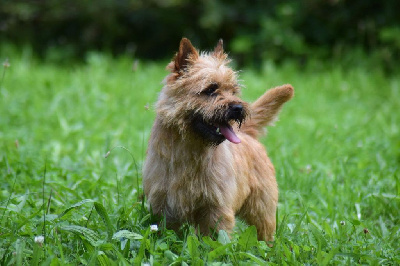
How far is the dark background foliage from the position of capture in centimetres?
968

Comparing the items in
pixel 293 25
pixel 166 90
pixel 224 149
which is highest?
pixel 293 25

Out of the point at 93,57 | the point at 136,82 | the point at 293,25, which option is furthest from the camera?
the point at 293,25

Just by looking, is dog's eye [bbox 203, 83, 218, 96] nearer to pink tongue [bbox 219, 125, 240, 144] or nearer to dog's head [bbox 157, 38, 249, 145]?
dog's head [bbox 157, 38, 249, 145]

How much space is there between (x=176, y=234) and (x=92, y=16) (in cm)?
770

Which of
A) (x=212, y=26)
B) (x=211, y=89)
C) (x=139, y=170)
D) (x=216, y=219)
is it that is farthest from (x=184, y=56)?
(x=212, y=26)

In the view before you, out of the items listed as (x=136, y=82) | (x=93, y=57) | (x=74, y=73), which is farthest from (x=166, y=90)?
(x=93, y=57)

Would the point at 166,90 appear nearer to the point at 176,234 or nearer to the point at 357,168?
the point at 176,234

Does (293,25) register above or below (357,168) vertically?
above

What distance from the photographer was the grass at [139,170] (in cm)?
323

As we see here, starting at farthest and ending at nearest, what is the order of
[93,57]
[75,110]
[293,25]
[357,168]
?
[293,25] < [93,57] < [75,110] < [357,168]

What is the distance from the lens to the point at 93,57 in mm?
9289

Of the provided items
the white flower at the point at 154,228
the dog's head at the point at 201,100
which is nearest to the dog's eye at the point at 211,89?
the dog's head at the point at 201,100

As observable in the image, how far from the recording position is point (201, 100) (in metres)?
3.36

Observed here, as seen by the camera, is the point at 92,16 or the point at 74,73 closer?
the point at 74,73
